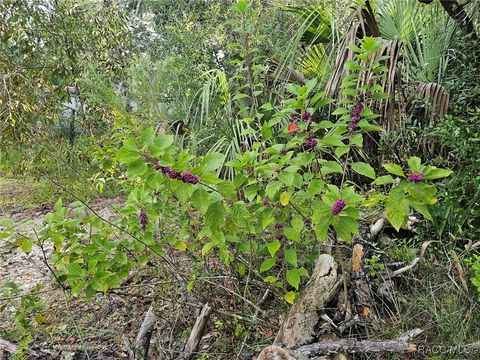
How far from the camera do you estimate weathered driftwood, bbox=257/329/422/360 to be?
3.47 feet

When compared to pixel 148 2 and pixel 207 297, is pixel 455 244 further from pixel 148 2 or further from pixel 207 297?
pixel 148 2

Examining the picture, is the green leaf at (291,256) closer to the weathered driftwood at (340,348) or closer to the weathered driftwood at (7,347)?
the weathered driftwood at (340,348)

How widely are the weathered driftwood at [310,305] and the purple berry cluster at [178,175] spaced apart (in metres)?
0.65

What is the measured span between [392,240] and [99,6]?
5296 mm

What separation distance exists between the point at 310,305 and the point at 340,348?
0.87 feet

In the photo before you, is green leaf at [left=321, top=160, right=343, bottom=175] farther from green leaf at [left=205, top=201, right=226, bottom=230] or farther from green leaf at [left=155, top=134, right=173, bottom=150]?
green leaf at [left=155, top=134, right=173, bottom=150]

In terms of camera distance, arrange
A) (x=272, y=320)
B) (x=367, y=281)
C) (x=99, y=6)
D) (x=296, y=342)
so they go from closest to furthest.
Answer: (x=296, y=342)
(x=367, y=281)
(x=272, y=320)
(x=99, y=6)

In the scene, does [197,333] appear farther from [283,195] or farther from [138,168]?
[138,168]

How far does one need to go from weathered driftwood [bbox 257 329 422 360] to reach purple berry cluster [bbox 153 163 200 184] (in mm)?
518

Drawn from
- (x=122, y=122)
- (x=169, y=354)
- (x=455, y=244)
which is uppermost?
(x=122, y=122)

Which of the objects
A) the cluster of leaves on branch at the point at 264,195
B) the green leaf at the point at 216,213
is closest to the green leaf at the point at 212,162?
the cluster of leaves on branch at the point at 264,195

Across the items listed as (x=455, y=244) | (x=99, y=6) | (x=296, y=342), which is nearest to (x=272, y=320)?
(x=296, y=342)

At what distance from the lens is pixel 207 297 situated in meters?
1.65

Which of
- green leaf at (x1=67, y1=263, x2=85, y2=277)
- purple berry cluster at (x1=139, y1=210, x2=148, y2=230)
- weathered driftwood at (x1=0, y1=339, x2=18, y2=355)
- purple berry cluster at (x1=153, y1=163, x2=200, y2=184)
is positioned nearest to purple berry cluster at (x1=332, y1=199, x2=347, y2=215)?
purple berry cluster at (x1=153, y1=163, x2=200, y2=184)
